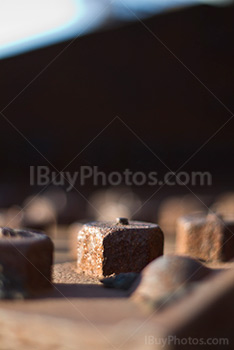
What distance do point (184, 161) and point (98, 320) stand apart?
7052mm

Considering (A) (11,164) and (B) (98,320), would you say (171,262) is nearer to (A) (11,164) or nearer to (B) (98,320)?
(B) (98,320)

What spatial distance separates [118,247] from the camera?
2.77m

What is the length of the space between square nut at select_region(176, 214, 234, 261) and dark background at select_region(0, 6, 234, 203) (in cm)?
383

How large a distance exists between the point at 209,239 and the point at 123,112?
4.70 metres

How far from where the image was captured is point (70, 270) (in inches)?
120

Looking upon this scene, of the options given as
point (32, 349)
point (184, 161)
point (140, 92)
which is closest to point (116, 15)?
point (140, 92)

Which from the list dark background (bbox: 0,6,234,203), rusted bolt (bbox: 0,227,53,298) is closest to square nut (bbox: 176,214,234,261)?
rusted bolt (bbox: 0,227,53,298)
